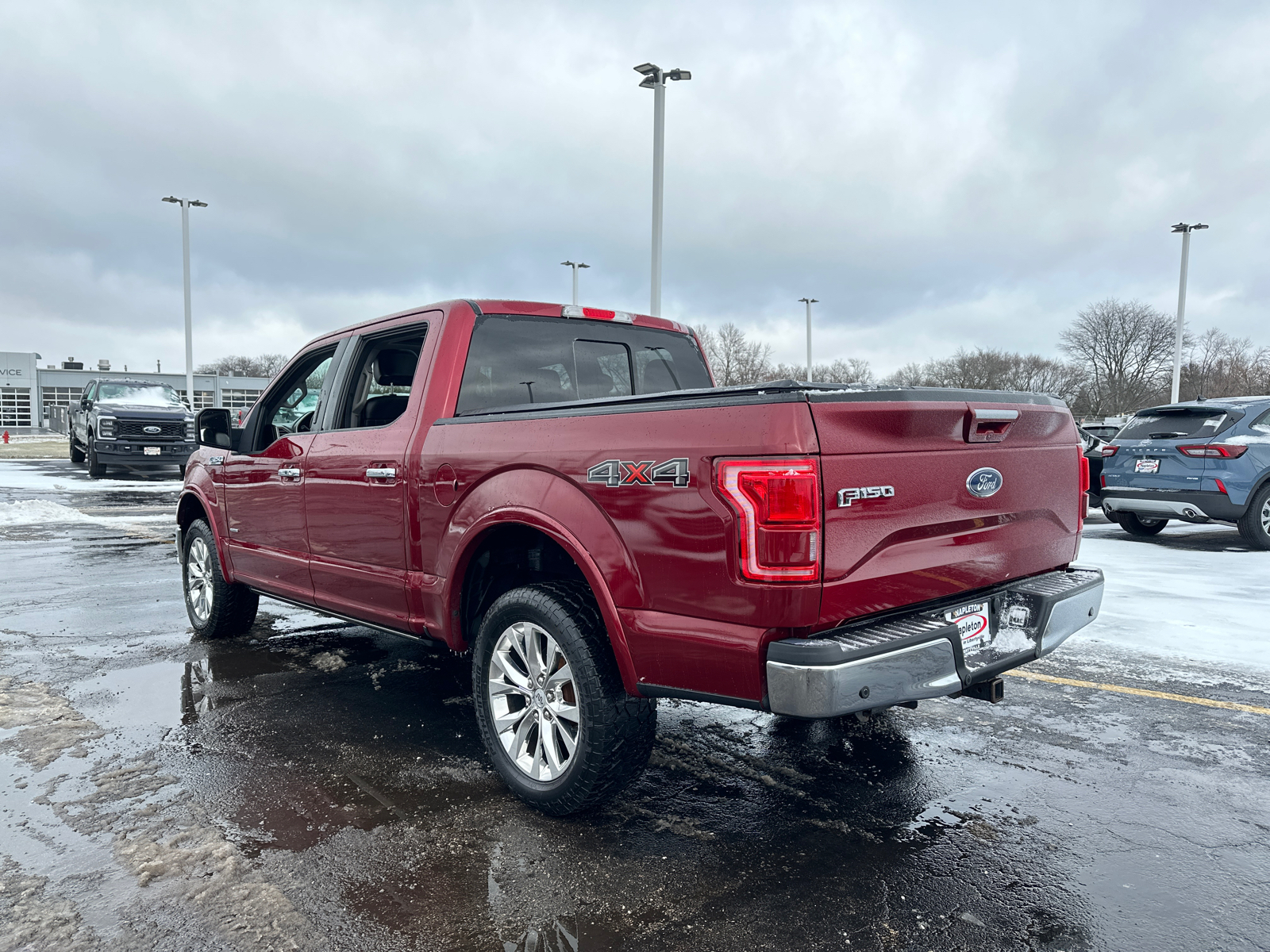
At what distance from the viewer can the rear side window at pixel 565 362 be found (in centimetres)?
413

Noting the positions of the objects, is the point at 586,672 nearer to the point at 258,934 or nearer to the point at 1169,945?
the point at 258,934

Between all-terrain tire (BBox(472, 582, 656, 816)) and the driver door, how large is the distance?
6.42ft

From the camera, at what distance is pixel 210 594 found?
19.6 ft

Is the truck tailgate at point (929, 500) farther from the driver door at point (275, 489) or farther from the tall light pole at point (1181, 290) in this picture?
the tall light pole at point (1181, 290)

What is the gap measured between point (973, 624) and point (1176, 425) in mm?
8753

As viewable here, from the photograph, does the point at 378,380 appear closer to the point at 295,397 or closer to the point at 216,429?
the point at 295,397

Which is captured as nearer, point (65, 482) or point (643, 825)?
point (643, 825)

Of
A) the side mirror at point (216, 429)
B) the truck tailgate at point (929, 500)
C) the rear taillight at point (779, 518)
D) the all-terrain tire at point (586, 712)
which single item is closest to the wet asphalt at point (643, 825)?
the all-terrain tire at point (586, 712)

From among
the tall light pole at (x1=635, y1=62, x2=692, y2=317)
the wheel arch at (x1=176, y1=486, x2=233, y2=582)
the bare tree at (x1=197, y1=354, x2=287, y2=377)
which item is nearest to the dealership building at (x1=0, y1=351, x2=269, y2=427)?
the bare tree at (x1=197, y1=354, x2=287, y2=377)

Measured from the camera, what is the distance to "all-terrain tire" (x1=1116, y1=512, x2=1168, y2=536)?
1127cm

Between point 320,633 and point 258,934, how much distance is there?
12.7 feet

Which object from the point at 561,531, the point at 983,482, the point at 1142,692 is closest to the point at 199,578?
the point at 561,531

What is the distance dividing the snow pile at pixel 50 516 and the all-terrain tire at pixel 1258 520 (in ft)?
45.4

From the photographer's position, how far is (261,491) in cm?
→ 516
